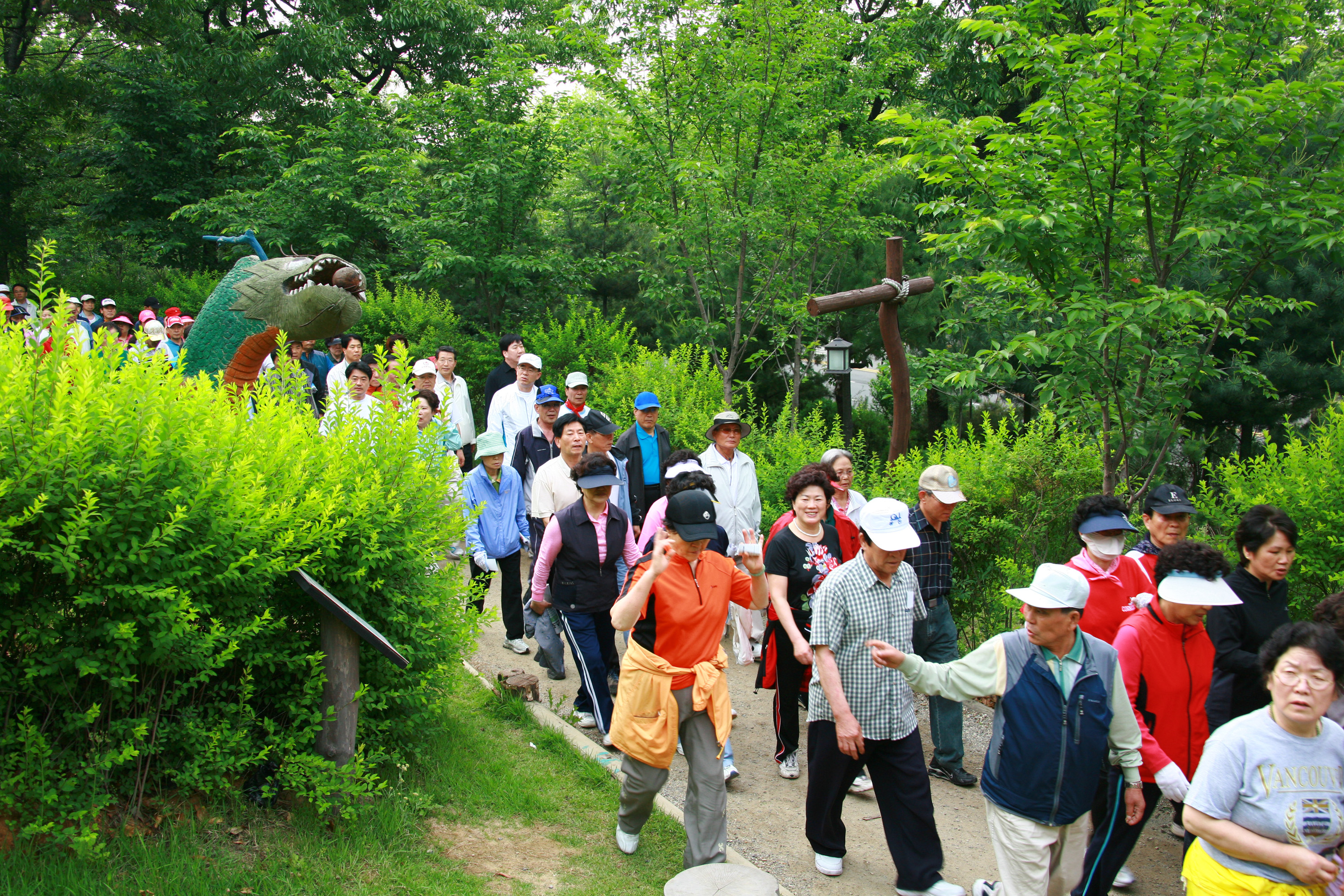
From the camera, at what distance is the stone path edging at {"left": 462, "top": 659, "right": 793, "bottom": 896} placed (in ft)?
14.9

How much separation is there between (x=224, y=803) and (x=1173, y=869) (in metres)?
4.75

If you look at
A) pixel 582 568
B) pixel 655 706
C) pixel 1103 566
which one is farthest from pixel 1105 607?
pixel 582 568

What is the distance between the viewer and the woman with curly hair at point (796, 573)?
545cm

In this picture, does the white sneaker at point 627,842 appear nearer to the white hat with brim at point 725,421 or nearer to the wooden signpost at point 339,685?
the wooden signpost at point 339,685

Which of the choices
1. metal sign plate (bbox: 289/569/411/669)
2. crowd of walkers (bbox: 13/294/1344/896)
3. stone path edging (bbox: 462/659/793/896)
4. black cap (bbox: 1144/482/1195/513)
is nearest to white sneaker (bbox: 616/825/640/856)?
crowd of walkers (bbox: 13/294/1344/896)

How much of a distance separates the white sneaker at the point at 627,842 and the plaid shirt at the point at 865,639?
119cm

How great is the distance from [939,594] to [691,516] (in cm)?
217

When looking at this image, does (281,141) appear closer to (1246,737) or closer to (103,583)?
(103,583)

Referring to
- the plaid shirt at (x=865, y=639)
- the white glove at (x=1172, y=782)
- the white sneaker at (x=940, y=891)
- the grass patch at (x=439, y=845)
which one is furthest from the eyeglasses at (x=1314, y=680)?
the grass patch at (x=439, y=845)

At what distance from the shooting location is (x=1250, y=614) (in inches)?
169

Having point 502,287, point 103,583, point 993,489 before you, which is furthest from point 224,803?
point 502,287

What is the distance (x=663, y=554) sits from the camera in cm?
404

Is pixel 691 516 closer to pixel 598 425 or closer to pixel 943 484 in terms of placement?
pixel 943 484

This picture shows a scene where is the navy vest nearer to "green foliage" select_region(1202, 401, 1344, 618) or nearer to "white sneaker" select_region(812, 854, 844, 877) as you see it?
"white sneaker" select_region(812, 854, 844, 877)
